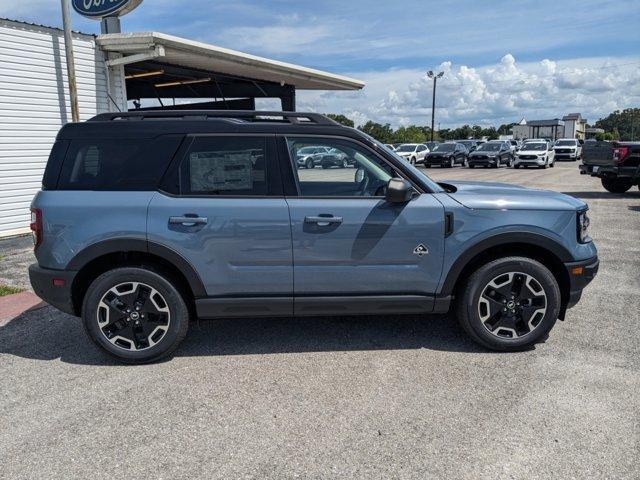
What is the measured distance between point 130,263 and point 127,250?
0.65ft

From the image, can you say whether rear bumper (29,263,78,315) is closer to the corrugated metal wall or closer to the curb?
the curb

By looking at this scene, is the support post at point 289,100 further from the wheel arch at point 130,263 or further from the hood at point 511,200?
the wheel arch at point 130,263

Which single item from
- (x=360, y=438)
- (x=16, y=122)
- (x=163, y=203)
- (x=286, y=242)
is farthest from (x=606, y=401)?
(x=16, y=122)

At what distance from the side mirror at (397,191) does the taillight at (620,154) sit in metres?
A: 13.0

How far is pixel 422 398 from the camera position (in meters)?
3.42

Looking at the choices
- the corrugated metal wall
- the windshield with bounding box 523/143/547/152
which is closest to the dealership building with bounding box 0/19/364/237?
the corrugated metal wall

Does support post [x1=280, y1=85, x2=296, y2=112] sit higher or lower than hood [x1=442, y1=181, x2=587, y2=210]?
higher

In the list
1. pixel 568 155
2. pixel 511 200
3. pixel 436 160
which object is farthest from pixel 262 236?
pixel 568 155

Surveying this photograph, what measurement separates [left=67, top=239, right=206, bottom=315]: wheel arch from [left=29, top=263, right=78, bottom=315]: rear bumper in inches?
1.7

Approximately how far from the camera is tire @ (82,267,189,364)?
393 cm

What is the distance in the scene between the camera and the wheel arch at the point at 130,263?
3.88 m

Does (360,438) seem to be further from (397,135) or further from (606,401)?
(397,135)

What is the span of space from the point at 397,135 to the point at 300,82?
54457 millimetres

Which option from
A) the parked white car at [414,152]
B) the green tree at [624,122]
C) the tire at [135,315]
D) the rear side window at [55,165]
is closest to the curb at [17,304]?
the tire at [135,315]
